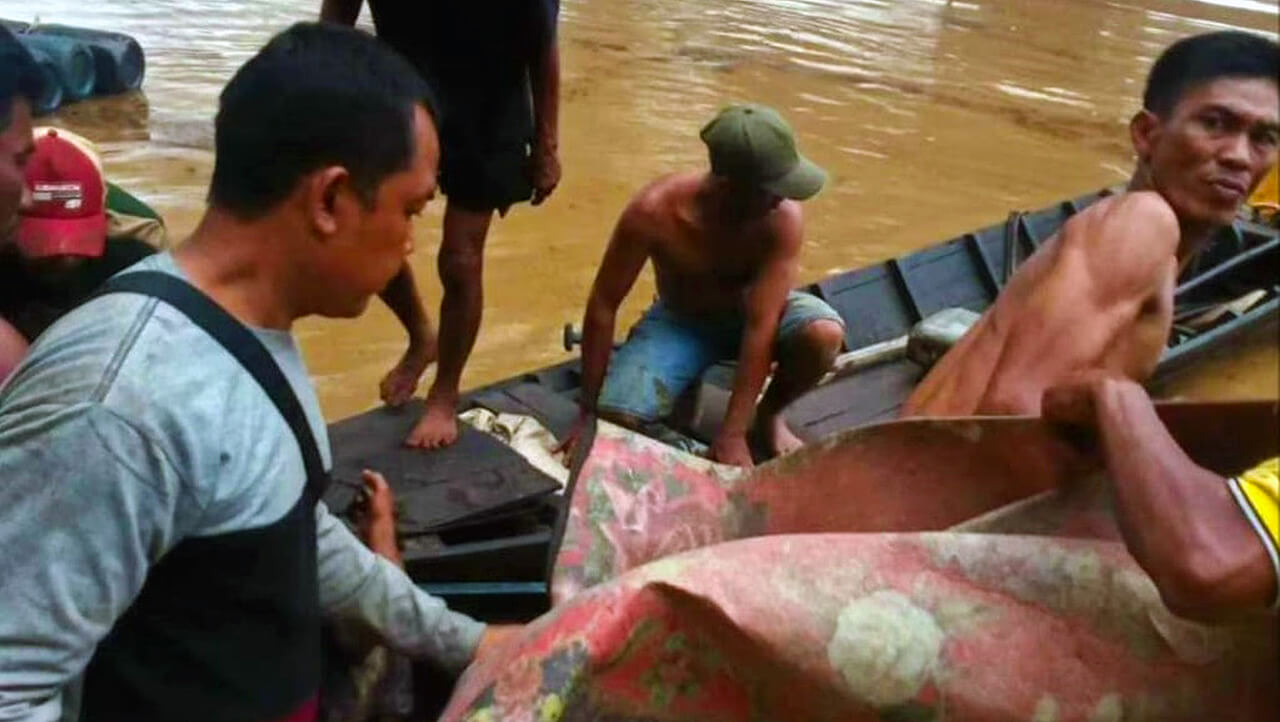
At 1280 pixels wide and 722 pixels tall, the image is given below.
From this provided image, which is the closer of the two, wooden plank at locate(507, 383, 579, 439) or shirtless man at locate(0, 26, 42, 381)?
shirtless man at locate(0, 26, 42, 381)

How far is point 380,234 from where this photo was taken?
1710mm

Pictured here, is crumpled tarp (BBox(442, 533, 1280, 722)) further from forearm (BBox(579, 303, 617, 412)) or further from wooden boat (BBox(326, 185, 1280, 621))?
forearm (BBox(579, 303, 617, 412))

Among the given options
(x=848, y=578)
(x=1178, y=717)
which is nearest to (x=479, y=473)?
(x=848, y=578)

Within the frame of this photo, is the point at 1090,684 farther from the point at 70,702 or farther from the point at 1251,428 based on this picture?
the point at 70,702

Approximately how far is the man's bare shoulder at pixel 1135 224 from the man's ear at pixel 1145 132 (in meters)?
0.08

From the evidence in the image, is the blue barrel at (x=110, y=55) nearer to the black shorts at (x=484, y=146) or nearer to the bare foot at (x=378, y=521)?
the black shorts at (x=484, y=146)

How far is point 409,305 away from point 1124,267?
2.27 metres

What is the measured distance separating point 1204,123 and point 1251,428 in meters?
1.00

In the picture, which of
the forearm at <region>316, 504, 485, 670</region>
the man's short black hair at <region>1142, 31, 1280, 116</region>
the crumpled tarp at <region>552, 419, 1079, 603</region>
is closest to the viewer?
the man's short black hair at <region>1142, 31, 1280, 116</region>

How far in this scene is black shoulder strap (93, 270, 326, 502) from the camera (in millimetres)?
1616

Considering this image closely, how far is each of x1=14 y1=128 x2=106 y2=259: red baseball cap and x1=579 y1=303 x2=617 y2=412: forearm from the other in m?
1.67

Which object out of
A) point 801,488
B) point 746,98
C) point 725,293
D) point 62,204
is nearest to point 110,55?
point 746,98

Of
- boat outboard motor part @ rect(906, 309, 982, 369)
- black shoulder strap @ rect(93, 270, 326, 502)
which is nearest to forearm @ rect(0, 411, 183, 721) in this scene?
black shoulder strap @ rect(93, 270, 326, 502)

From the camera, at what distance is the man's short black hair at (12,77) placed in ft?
6.98
